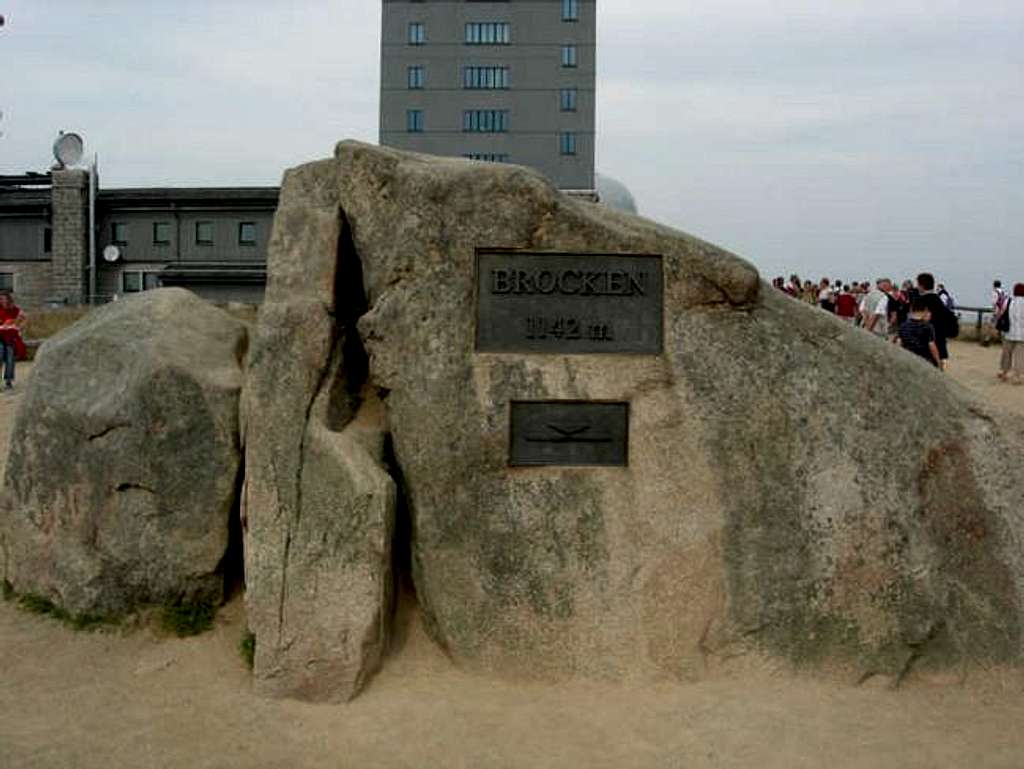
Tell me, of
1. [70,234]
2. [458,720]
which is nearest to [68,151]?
[70,234]

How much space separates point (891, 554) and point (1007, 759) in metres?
1.18

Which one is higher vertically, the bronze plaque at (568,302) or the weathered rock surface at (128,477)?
the bronze plaque at (568,302)

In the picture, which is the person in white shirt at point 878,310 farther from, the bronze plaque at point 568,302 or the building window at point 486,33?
the building window at point 486,33

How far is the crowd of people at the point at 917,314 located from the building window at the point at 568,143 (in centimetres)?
3424

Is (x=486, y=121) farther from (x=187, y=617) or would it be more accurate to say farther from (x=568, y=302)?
(x=187, y=617)

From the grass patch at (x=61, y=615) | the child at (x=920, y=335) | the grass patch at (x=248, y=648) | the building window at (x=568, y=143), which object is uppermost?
the building window at (x=568, y=143)

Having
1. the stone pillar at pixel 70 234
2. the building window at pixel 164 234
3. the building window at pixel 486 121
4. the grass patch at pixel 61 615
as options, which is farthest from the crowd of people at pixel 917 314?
the building window at pixel 486 121

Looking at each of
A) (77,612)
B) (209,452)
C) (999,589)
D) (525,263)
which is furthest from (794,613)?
(77,612)

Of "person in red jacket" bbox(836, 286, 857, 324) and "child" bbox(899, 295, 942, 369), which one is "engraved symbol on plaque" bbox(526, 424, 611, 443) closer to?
"child" bbox(899, 295, 942, 369)

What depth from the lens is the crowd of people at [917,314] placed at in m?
9.63

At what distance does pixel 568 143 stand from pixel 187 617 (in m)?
59.8

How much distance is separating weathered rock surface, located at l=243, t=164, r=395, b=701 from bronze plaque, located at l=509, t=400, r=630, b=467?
0.80 metres

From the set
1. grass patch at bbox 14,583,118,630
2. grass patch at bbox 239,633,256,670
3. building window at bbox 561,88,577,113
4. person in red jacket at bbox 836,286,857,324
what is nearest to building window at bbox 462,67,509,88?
building window at bbox 561,88,577,113

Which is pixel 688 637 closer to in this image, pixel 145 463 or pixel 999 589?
pixel 999 589
